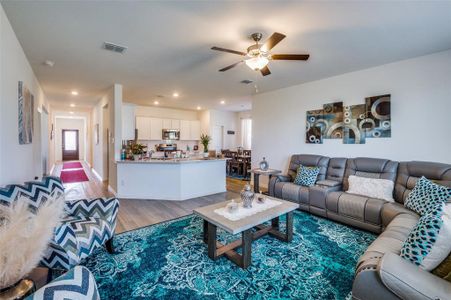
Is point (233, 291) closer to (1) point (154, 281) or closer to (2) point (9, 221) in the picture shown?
(1) point (154, 281)

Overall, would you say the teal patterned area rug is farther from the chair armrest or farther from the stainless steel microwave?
the stainless steel microwave

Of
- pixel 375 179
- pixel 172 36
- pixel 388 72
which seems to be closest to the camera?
pixel 172 36

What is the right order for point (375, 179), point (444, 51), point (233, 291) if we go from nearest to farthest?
point (233, 291), point (444, 51), point (375, 179)

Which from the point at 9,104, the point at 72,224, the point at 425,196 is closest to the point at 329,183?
the point at 425,196

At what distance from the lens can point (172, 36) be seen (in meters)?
2.58

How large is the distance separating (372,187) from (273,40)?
263cm

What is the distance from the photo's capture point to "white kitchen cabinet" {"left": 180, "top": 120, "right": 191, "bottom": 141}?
8.41m

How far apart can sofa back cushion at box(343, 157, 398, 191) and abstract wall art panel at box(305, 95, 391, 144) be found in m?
0.44

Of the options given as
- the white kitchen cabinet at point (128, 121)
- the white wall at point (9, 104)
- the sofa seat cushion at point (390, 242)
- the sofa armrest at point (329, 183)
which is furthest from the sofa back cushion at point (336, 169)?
the white kitchen cabinet at point (128, 121)

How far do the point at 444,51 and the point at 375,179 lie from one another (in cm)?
206

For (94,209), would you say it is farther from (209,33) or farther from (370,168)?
(370,168)

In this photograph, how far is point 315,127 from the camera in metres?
4.50

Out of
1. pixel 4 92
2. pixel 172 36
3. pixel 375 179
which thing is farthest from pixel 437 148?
pixel 4 92

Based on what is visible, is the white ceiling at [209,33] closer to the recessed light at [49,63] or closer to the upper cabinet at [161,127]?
the recessed light at [49,63]
